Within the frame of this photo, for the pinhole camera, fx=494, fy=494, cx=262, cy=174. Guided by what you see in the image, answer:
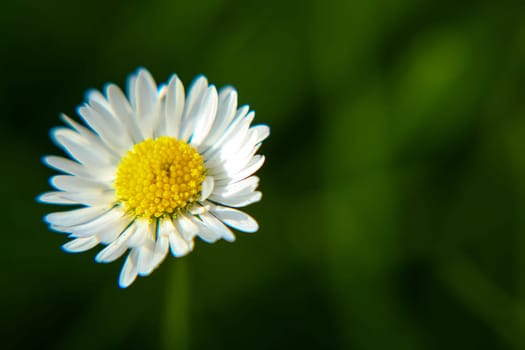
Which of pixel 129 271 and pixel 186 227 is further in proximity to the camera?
pixel 186 227

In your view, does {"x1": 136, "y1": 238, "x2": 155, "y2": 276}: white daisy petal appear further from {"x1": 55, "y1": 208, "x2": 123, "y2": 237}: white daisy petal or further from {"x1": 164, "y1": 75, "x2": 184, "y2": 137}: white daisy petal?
{"x1": 164, "y1": 75, "x2": 184, "y2": 137}: white daisy petal

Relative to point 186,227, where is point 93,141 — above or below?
above

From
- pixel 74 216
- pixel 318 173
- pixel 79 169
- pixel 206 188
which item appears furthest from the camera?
pixel 318 173

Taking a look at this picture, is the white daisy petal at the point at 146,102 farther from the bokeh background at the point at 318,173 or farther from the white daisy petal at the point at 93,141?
the bokeh background at the point at 318,173

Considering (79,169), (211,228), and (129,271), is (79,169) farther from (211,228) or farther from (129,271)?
(211,228)

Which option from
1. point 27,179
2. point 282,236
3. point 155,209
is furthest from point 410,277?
point 27,179

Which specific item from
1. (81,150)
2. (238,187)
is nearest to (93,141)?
(81,150)

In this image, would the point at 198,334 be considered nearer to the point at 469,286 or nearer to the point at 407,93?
the point at 469,286

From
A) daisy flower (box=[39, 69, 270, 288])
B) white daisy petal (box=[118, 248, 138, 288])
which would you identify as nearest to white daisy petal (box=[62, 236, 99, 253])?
daisy flower (box=[39, 69, 270, 288])
